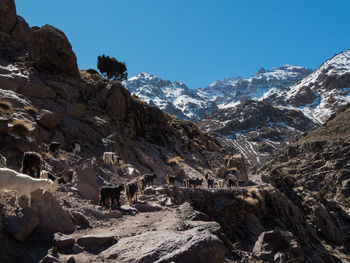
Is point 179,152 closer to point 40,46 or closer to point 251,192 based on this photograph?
point 251,192

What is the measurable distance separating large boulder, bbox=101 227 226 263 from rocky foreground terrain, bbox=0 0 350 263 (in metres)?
0.03

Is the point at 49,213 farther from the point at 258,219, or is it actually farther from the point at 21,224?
the point at 258,219

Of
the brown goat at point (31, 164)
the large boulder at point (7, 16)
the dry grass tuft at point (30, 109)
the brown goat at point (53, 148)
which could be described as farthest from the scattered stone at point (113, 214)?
the large boulder at point (7, 16)

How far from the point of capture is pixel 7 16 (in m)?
35.4

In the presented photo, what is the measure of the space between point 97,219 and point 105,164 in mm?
12253

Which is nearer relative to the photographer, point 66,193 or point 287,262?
point 66,193

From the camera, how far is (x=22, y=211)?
6824 mm

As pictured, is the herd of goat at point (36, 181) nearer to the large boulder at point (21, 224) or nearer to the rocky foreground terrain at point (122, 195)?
the rocky foreground terrain at point (122, 195)

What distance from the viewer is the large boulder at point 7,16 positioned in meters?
34.8

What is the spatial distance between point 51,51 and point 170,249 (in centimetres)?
2986

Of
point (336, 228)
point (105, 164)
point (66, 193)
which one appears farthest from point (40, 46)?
point (336, 228)

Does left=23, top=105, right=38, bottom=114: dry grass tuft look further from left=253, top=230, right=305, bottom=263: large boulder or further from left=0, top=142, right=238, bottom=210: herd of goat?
left=253, top=230, right=305, bottom=263: large boulder

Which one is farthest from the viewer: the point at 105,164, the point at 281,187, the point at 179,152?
the point at 179,152

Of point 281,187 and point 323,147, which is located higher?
point 323,147
